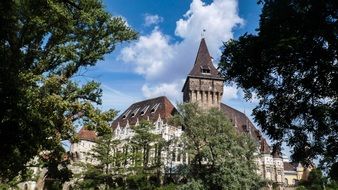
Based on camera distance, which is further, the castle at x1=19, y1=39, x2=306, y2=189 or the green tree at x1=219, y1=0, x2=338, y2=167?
the castle at x1=19, y1=39, x2=306, y2=189

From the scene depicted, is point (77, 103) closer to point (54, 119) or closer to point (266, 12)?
point (54, 119)

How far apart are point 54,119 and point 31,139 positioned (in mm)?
3720

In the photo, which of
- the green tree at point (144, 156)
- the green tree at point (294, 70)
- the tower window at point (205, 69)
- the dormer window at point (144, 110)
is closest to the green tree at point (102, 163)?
the green tree at point (144, 156)

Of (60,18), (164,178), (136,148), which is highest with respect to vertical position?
(60,18)

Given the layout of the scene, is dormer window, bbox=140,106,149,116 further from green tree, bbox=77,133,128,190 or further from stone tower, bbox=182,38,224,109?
green tree, bbox=77,133,128,190

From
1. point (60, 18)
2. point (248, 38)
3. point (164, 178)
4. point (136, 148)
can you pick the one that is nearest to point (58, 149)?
point (60, 18)

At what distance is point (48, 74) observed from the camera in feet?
66.2

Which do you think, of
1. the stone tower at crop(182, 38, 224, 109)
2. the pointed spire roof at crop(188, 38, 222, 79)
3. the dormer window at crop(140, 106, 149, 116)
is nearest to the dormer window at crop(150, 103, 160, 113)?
the dormer window at crop(140, 106, 149, 116)

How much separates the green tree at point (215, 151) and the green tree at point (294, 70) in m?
25.5

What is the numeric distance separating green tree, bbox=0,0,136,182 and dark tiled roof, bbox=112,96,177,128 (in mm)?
35702

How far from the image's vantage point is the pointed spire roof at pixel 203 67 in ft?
193

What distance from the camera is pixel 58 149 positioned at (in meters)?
19.7

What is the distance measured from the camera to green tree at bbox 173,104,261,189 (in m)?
39.2

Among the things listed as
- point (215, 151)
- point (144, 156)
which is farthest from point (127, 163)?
point (215, 151)
